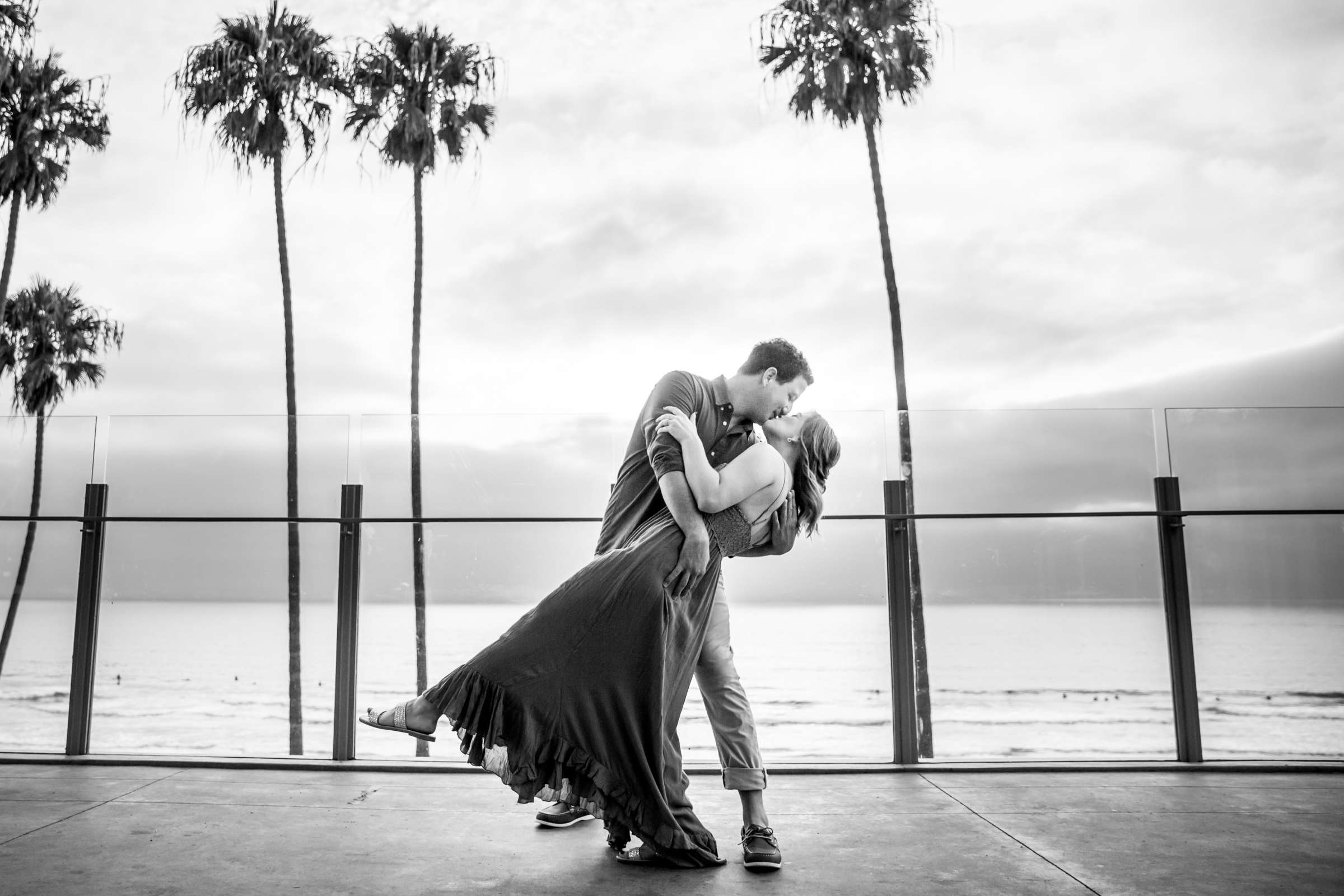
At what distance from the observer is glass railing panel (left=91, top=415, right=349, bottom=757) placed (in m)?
5.22

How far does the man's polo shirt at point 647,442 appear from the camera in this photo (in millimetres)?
3002

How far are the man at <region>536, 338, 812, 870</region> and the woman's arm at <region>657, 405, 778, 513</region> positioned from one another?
0.12 meters

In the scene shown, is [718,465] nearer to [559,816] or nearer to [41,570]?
[559,816]

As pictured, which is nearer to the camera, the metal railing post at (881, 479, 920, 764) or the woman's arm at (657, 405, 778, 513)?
Result: the woman's arm at (657, 405, 778, 513)

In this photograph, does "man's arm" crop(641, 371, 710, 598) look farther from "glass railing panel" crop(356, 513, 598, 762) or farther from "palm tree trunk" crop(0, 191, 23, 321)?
"palm tree trunk" crop(0, 191, 23, 321)

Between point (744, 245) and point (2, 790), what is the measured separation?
24970mm

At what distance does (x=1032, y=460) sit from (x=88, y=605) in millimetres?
5746

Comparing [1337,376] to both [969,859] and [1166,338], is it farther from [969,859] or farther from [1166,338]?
[969,859]

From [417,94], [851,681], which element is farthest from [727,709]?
[417,94]

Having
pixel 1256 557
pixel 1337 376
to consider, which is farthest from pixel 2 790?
pixel 1337 376

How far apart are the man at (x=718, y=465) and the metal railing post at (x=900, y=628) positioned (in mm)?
1986

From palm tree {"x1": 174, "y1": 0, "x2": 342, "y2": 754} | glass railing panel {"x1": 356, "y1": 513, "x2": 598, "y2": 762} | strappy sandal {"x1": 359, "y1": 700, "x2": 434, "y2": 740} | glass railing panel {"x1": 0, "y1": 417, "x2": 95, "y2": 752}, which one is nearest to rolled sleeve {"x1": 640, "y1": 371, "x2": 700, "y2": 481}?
strappy sandal {"x1": 359, "y1": 700, "x2": 434, "y2": 740}

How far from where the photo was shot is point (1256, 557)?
5.22m

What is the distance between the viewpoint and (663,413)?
2.88 meters
